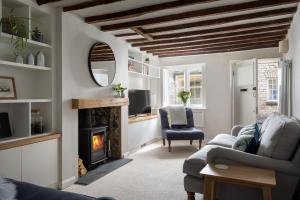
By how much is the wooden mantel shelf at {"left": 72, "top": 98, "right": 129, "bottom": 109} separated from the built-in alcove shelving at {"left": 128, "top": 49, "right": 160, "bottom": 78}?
960mm

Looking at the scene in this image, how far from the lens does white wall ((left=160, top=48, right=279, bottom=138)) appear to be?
5.85 meters

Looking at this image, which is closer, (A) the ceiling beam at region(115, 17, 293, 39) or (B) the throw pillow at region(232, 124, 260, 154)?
(B) the throw pillow at region(232, 124, 260, 154)

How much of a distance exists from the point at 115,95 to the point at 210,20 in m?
2.11

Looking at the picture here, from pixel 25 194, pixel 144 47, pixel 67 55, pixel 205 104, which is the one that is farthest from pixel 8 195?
pixel 205 104

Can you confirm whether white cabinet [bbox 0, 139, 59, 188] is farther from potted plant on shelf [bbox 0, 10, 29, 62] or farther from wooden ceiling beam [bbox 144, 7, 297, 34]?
wooden ceiling beam [bbox 144, 7, 297, 34]

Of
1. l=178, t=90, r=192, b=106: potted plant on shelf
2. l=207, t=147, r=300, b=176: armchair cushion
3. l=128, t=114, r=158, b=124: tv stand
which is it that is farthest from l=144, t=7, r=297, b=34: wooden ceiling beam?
l=178, t=90, r=192, b=106: potted plant on shelf

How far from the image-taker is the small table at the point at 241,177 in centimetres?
173

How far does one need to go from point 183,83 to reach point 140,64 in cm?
162

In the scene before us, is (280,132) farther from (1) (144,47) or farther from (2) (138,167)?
(1) (144,47)

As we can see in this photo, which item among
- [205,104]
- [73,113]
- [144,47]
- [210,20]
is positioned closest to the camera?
[73,113]

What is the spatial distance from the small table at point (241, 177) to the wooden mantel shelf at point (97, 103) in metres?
2.00

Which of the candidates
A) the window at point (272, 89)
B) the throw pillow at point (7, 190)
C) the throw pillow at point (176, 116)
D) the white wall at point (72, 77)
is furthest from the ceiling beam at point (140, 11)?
the window at point (272, 89)

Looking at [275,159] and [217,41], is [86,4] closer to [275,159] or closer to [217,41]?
[275,159]

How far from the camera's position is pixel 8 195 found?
138cm
